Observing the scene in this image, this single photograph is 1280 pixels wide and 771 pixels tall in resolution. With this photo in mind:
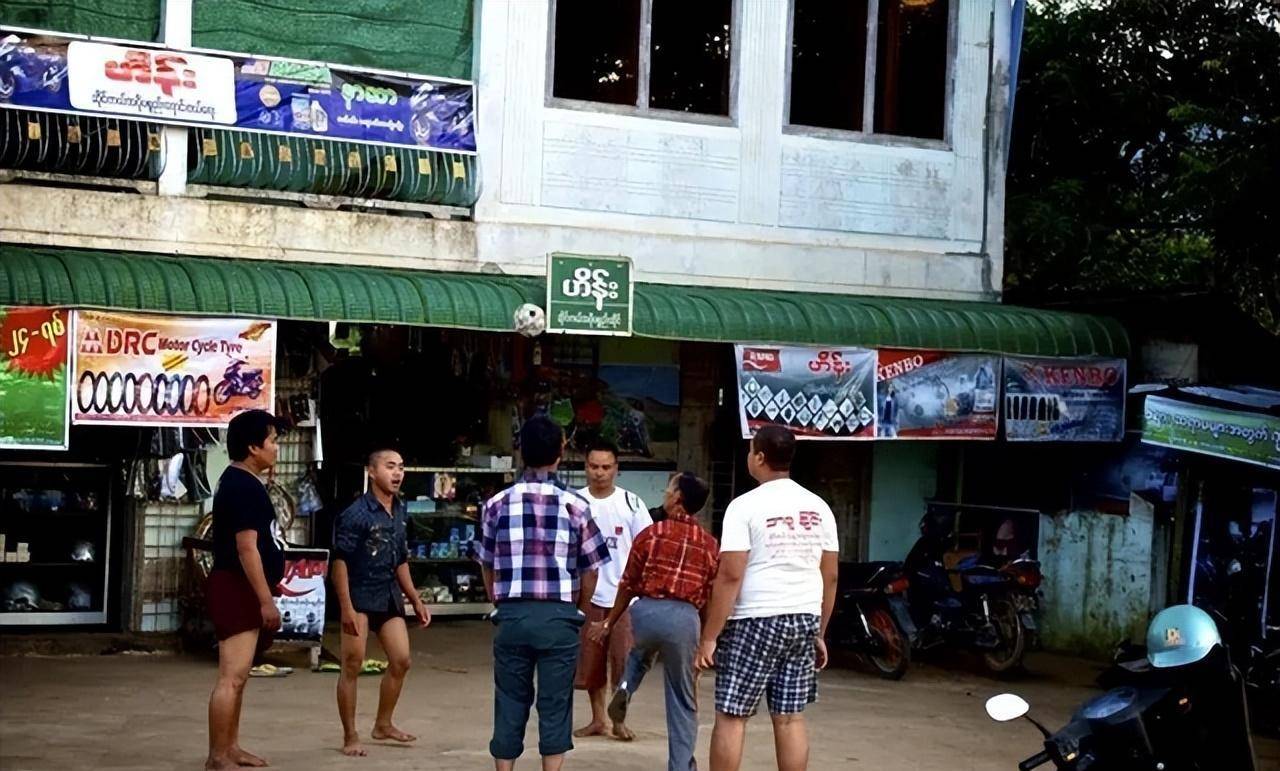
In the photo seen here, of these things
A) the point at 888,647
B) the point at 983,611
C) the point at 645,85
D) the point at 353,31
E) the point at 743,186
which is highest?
the point at 353,31

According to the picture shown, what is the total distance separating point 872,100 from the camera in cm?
1600

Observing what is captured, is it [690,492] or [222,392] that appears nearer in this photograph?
[690,492]

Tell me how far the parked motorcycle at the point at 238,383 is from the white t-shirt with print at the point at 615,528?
3023 mm

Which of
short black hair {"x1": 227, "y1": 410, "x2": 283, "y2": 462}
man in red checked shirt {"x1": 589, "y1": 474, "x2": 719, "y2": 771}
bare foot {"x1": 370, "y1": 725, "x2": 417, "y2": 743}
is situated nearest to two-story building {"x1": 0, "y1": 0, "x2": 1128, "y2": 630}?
bare foot {"x1": 370, "y1": 725, "x2": 417, "y2": 743}

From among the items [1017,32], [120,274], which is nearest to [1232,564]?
[1017,32]

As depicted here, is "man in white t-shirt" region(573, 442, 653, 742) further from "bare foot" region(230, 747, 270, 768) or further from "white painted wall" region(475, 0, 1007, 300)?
"white painted wall" region(475, 0, 1007, 300)

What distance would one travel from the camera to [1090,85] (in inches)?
739

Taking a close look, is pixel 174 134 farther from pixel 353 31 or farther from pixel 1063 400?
pixel 1063 400

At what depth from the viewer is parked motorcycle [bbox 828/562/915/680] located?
13734 millimetres

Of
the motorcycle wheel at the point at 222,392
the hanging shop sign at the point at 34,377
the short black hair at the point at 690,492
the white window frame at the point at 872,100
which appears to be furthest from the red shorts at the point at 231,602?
the white window frame at the point at 872,100

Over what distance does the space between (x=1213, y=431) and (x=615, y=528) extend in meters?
5.03

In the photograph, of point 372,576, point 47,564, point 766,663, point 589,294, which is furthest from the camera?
point 47,564

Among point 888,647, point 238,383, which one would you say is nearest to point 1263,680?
point 888,647

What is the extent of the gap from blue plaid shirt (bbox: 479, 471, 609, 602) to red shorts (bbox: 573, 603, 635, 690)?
173cm
